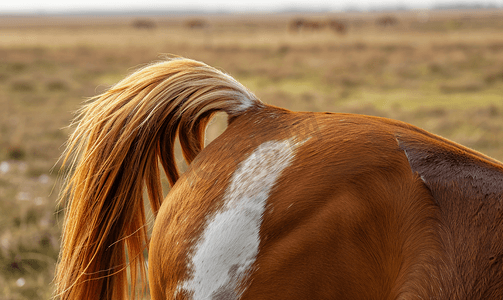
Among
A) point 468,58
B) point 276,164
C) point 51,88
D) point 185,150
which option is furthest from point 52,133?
point 468,58

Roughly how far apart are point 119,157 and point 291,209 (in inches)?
25.3

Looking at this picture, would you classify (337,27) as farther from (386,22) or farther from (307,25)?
(386,22)

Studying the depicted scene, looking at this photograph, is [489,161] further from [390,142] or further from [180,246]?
[180,246]

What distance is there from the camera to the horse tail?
1.44 meters

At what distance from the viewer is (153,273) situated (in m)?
1.32

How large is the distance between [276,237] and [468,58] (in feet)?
70.5

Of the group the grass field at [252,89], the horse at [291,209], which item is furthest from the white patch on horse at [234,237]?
the grass field at [252,89]

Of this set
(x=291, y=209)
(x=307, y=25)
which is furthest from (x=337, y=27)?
(x=291, y=209)

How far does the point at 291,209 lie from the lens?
44.9 inches

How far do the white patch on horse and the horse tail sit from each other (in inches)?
12.3

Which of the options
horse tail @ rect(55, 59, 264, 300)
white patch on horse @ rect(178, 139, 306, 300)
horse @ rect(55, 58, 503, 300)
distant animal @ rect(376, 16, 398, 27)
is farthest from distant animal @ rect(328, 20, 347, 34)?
white patch on horse @ rect(178, 139, 306, 300)

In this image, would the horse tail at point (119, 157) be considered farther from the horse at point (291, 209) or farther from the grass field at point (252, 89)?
the grass field at point (252, 89)

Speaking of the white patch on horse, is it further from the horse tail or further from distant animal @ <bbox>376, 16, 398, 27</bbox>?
distant animal @ <bbox>376, 16, 398, 27</bbox>

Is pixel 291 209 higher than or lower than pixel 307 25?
higher
